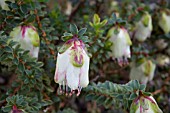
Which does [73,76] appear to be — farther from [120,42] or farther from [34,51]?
[120,42]

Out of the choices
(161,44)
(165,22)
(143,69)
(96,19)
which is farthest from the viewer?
(161,44)

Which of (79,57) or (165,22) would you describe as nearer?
(79,57)

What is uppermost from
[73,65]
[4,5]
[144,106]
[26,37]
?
[4,5]

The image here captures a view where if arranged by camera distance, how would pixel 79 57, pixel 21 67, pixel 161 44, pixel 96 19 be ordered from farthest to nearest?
pixel 161 44, pixel 96 19, pixel 21 67, pixel 79 57

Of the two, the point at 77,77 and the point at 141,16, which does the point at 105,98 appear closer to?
the point at 77,77

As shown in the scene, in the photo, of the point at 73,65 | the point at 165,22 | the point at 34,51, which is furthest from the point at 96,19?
the point at 165,22

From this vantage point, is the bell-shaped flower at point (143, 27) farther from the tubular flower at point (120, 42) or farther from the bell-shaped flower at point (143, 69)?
the tubular flower at point (120, 42)
